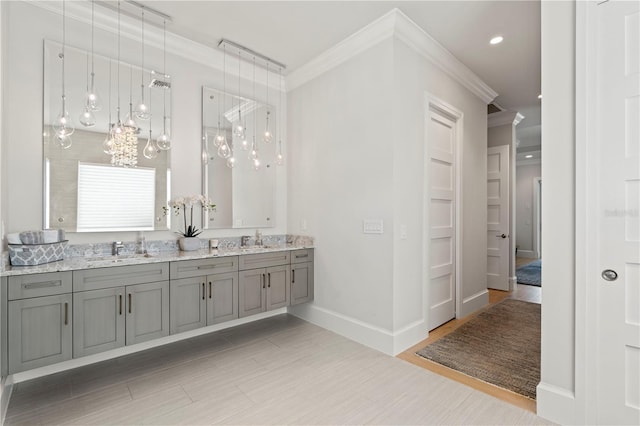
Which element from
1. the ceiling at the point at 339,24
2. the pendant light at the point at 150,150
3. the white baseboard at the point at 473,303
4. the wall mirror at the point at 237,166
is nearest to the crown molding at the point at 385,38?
the ceiling at the point at 339,24

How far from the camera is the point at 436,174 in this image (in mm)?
3598

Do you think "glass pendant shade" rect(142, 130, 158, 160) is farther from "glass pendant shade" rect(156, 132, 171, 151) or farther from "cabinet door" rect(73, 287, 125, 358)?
"cabinet door" rect(73, 287, 125, 358)

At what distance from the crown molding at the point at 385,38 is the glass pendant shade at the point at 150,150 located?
1.88 m

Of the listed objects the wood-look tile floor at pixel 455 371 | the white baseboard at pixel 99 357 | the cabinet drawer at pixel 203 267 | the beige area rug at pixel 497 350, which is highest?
the cabinet drawer at pixel 203 267

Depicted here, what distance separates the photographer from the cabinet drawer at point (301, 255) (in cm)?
361

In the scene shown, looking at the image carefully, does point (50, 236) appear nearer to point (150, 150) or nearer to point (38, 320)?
point (38, 320)

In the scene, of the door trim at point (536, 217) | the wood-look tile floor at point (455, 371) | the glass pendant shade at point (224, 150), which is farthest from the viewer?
the door trim at point (536, 217)

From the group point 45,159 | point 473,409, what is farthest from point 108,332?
point 473,409

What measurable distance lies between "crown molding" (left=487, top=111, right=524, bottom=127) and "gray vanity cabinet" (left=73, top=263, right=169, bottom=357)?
18.7 ft

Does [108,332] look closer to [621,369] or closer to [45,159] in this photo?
[45,159]

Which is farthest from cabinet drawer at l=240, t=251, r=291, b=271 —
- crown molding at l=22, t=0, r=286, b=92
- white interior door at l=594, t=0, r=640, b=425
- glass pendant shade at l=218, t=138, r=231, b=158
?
white interior door at l=594, t=0, r=640, b=425

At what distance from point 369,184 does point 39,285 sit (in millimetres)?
2732

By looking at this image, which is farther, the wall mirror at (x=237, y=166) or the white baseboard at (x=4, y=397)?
the wall mirror at (x=237, y=166)

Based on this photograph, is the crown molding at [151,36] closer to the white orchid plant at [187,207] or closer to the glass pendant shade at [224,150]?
the glass pendant shade at [224,150]
